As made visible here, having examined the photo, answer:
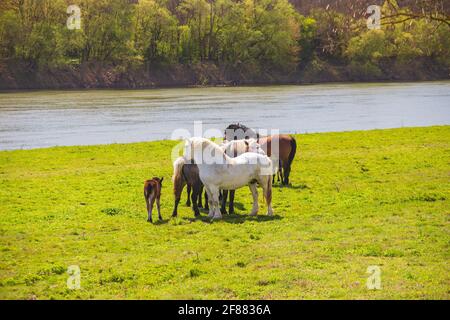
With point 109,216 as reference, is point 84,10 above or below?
above

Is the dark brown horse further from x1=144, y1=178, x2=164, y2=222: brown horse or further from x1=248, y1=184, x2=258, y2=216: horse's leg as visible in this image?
x1=144, y1=178, x2=164, y2=222: brown horse

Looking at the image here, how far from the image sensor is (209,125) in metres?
36.4

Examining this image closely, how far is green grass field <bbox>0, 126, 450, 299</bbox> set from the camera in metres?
8.26

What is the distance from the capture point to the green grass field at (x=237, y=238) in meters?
8.26

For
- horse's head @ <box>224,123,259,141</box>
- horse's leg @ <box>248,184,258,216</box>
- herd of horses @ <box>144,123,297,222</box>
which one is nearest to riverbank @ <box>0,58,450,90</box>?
horse's head @ <box>224,123,259,141</box>

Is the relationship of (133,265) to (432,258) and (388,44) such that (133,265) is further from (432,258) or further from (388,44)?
(388,44)

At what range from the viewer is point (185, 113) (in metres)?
44.4

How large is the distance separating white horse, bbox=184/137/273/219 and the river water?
1761 centimetres

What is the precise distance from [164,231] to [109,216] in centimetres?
193

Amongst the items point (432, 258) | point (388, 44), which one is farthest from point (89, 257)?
point (388, 44)

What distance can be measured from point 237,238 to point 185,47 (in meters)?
77.1

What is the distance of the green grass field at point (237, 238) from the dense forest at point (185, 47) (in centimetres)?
5417

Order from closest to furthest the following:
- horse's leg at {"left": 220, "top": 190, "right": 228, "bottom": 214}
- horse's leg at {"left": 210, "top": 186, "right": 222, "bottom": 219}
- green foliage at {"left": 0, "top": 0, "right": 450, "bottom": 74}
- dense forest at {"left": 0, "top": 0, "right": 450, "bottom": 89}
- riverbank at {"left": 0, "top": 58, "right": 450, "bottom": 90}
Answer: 1. horse's leg at {"left": 210, "top": 186, "right": 222, "bottom": 219}
2. horse's leg at {"left": 220, "top": 190, "right": 228, "bottom": 214}
3. riverbank at {"left": 0, "top": 58, "right": 450, "bottom": 90}
4. dense forest at {"left": 0, "top": 0, "right": 450, "bottom": 89}
5. green foliage at {"left": 0, "top": 0, "right": 450, "bottom": 74}

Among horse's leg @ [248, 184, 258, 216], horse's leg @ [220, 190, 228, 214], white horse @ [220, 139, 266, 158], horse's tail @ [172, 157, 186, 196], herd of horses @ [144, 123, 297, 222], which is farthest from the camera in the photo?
white horse @ [220, 139, 266, 158]
